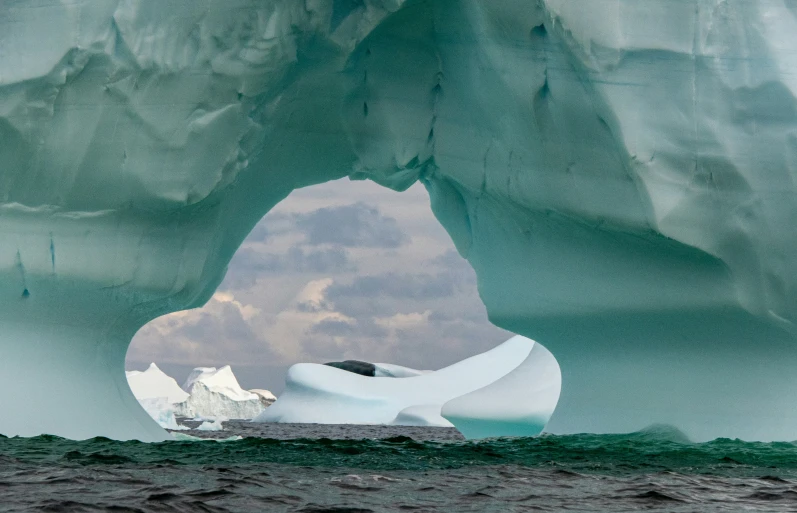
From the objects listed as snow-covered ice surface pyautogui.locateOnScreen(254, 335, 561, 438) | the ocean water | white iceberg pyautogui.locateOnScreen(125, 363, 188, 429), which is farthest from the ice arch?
white iceberg pyautogui.locateOnScreen(125, 363, 188, 429)

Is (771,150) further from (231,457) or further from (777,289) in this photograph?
(231,457)

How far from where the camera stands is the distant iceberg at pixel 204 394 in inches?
1241

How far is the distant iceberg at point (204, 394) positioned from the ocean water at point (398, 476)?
22.2 meters

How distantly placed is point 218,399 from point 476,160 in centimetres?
2306

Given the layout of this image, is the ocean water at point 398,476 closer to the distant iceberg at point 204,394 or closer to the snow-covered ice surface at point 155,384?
the distant iceberg at point 204,394

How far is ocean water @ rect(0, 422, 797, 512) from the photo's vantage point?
223 inches

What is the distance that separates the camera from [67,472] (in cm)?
649

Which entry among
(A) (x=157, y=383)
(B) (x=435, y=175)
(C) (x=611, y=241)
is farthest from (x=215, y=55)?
(A) (x=157, y=383)

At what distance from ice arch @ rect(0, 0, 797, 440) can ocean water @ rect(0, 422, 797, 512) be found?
0.74 metres

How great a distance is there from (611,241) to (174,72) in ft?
13.5

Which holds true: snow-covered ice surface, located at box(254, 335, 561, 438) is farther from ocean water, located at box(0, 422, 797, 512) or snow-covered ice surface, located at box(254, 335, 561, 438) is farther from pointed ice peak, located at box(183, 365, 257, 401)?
ocean water, located at box(0, 422, 797, 512)

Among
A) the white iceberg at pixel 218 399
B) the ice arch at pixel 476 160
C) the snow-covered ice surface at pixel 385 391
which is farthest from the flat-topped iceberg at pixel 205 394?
the ice arch at pixel 476 160

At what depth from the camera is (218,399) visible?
31.8 meters

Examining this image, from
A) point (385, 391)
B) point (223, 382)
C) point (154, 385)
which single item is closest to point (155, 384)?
point (154, 385)
